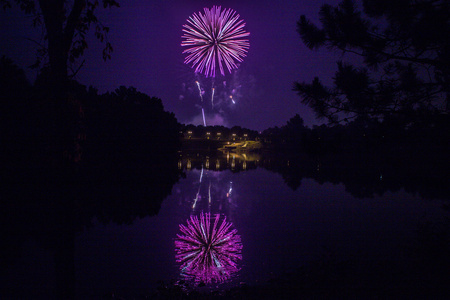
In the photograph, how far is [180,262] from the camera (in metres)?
8.16

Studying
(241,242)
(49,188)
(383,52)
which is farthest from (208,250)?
(49,188)

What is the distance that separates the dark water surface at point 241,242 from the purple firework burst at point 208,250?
0.80 feet

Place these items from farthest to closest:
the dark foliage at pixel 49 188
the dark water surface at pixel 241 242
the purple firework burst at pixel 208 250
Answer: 1. the purple firework burst at pixel 208 250
2. the dark water surface at pixel 241 242
3. the dark foliage at pixel 49 188

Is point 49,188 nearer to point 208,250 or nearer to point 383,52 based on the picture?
point 208,250

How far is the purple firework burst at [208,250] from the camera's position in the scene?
7457mm

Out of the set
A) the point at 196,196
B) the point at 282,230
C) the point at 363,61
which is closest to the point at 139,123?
the point at 196,196

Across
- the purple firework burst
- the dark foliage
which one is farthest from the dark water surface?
the purple firework burst

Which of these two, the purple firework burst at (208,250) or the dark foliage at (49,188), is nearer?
the dark foliage at (49,188)

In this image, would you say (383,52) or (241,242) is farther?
(241,242)

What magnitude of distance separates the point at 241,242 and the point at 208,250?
59.3 inches

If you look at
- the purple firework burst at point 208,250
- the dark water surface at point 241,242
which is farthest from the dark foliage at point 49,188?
the purple firework burst at point 208,250

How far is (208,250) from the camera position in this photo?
29.5 feet

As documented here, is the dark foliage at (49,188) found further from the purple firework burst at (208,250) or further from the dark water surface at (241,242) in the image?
the purple firework burst at (208,250)

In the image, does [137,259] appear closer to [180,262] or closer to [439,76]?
[180,262]
